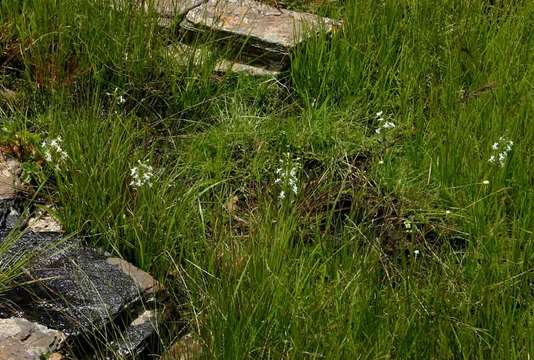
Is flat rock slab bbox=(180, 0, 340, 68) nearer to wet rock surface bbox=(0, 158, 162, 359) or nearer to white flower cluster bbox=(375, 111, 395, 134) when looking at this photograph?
white flower cluster bbox=(375, 111, 395, 134)

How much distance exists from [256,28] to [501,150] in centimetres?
158

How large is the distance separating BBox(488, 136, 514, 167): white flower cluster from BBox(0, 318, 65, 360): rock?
174 centimetres

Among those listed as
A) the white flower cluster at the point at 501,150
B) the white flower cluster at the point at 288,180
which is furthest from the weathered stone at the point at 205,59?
the white flower cluster at the point at 501,150

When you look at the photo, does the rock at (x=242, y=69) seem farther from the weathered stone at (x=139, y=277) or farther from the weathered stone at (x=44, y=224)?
the weathered stone at (x=139, y=277)

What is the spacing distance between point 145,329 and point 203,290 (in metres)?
0.23

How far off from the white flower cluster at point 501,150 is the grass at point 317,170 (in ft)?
0.13

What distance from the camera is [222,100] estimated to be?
4.52 m

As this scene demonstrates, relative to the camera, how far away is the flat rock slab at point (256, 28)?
4.78 m

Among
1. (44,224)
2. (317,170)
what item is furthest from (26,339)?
(317,170)

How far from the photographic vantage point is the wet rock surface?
120 inches

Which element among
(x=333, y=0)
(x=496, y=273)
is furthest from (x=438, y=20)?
(x=496, y=273)

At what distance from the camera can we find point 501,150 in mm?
3859

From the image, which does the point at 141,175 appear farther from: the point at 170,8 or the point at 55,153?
the point at 170,8

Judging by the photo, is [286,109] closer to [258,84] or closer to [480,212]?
[258,84]
